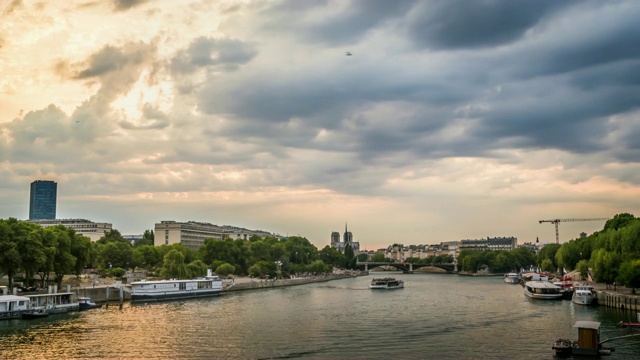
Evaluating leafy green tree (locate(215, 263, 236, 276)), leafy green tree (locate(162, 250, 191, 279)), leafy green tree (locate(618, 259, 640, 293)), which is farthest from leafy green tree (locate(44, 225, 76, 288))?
leafy green tree (locate(618, 259, 640, 293))

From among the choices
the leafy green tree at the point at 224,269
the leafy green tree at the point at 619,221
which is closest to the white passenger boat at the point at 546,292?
the leafy green tree at the point at 619,221

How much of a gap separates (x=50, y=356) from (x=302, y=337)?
66.9 feet

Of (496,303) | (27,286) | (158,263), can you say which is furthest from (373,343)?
(158,263)

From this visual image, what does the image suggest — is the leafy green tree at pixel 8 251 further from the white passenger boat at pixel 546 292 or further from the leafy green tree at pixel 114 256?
the white passenger boat at pixel 546 292

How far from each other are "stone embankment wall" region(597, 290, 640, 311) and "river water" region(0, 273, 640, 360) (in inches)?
70.1

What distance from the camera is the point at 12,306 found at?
237 feet

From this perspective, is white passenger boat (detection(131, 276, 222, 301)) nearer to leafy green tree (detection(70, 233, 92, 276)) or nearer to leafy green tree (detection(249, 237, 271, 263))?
leafy green tree (detection(70, 233, 92, 276))

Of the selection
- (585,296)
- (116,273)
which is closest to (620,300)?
(585,296)

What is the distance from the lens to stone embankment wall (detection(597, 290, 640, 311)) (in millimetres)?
71562

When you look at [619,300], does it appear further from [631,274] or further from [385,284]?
[385,284]

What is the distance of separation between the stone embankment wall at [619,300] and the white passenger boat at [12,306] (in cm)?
6963

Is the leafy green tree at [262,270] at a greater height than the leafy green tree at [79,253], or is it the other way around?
the leafy green tree at [79,253]

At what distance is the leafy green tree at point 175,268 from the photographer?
124125 mm

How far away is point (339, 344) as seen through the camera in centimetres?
5150
